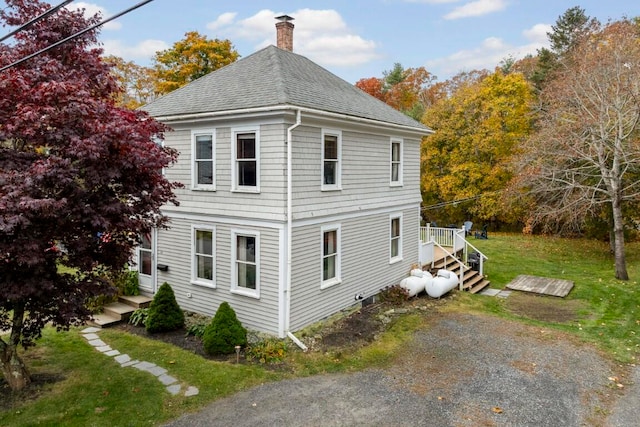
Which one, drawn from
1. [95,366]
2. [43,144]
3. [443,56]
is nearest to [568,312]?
[95,366]

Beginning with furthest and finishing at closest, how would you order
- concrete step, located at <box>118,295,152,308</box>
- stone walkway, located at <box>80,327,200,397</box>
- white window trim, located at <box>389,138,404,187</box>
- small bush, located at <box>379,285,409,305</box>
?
1. white window trim, located at <box>389,138,404,187</box>
2. small bush, located at <box>379,285,409,305</box>
3. concrete step, located at <box>118,295,152,308</box>
4. stone walkway, located at <box>80,327,200,397</box>

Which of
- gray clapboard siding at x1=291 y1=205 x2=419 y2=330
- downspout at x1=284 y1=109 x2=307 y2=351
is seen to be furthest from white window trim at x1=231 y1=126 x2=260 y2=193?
gray clapboard siding at x1=291 y1=205 x2=419 y2=330

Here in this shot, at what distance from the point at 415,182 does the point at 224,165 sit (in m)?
7.95

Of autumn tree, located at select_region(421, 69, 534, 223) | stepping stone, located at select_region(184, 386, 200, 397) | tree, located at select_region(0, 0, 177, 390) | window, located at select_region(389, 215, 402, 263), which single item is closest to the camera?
tree, located at select_region(0, 0, 177, 390)

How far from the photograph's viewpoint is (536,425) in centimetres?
682

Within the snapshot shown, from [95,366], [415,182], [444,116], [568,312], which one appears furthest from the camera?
[444,116]

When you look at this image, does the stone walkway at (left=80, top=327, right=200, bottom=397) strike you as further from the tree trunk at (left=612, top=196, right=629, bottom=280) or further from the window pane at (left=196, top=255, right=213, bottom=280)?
the tree trunk at (left=612, top=196, right=629, bottom=280)

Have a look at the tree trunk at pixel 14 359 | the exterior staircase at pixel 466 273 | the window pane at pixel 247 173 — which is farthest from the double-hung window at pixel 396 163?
the tree trunk at pixel 14 359

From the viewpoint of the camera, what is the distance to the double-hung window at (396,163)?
14.6m

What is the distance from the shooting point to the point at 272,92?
10.4 m

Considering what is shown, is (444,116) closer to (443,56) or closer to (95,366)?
(443,56)

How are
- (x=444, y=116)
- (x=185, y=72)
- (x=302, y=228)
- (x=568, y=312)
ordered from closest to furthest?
1. (x=302, y=228)
2. (x=568, y=312)
3. (x=444, y=116)
4. (x=185, y=72)

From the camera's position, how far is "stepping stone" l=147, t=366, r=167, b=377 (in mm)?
8570

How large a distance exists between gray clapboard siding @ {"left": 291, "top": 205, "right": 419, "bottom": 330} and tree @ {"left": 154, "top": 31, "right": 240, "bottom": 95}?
22542 mm
